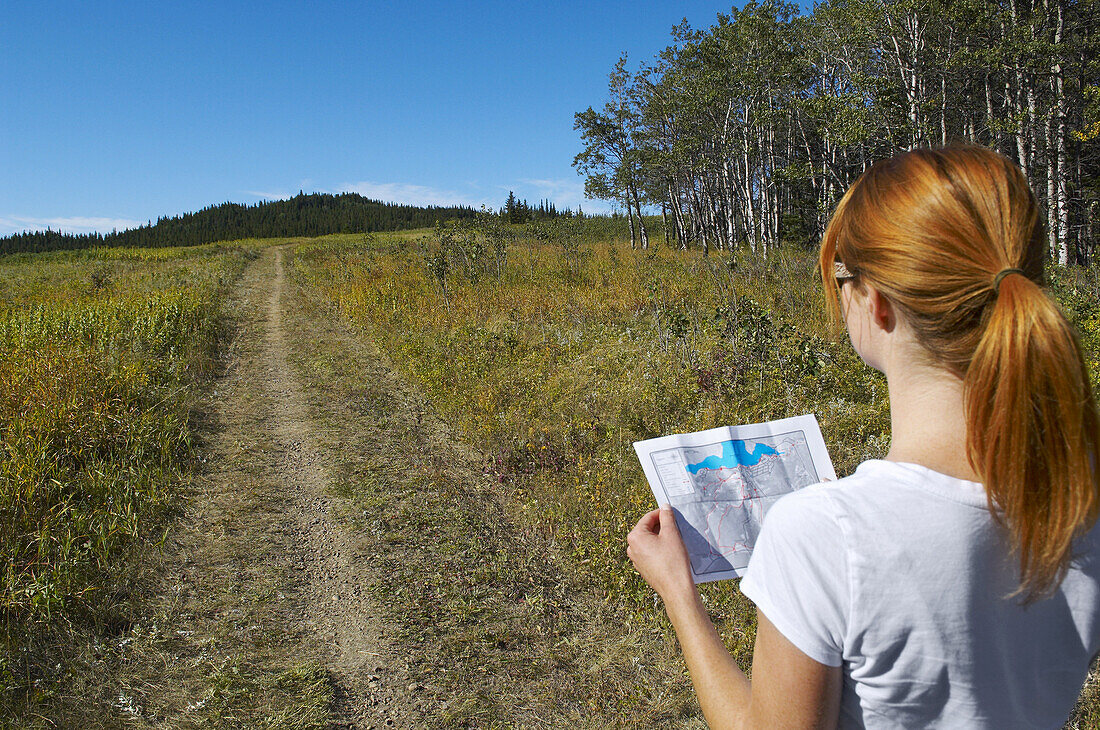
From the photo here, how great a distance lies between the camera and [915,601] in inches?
31.1

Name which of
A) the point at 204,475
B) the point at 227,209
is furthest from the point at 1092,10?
the point at 227,209

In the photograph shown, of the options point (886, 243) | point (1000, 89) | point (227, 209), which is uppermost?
point (227, 209)

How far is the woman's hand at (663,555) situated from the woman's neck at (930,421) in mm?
484

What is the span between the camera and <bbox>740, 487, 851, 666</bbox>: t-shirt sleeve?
2.60ft

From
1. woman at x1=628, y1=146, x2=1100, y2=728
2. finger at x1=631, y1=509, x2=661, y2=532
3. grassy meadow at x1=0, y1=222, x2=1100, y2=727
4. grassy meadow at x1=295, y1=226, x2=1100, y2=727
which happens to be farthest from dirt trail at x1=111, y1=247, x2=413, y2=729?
woman at x1=628, y1=146, x2=1100, y2=728

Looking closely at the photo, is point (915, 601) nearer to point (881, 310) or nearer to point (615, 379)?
point (881, 310)

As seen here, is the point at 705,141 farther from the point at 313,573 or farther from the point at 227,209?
the point at 227,209

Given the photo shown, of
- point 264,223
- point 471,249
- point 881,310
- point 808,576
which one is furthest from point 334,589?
point 264,223

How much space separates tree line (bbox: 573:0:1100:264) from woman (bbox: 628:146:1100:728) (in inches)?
386

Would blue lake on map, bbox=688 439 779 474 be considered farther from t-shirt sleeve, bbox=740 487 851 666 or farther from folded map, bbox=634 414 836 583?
t-shirt sleeve, bbox=740 487 851 666

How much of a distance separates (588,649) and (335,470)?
119 inches

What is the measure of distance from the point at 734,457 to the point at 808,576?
27.2 inches

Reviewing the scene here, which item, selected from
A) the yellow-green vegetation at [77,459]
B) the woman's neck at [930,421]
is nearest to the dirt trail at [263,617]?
the yellow-green vegetation at [77,459]

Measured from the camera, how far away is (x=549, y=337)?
26.2 ft
